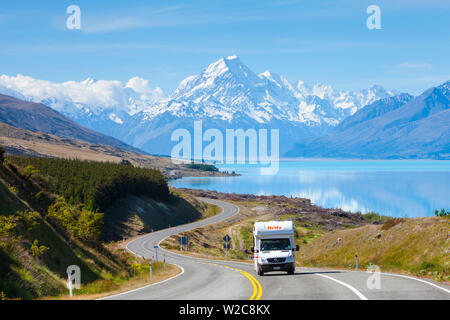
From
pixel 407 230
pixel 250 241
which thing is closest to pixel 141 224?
pixel 250 241

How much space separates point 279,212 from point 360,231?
7309 centimetres

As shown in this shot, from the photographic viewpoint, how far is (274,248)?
30312mm

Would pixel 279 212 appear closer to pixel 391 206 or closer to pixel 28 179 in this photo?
pixel 391 206

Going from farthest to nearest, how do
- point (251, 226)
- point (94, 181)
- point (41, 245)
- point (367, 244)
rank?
point (251, 226), point (94, 181), point (367, 244), point (41, 245)

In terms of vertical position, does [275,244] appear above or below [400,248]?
above

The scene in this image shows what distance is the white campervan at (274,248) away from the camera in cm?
2922

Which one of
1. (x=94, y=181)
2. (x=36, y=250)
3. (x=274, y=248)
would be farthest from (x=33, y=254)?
(x=94, y=181)

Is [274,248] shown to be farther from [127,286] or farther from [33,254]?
[33,254]

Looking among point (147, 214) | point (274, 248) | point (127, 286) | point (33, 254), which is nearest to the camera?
point (33, 254)

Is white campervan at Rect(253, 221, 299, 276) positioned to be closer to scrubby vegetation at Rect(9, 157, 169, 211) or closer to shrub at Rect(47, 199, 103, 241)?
shrub at Rect(47, 199, 103, 241)

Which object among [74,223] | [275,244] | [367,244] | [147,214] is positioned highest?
[275,244]
